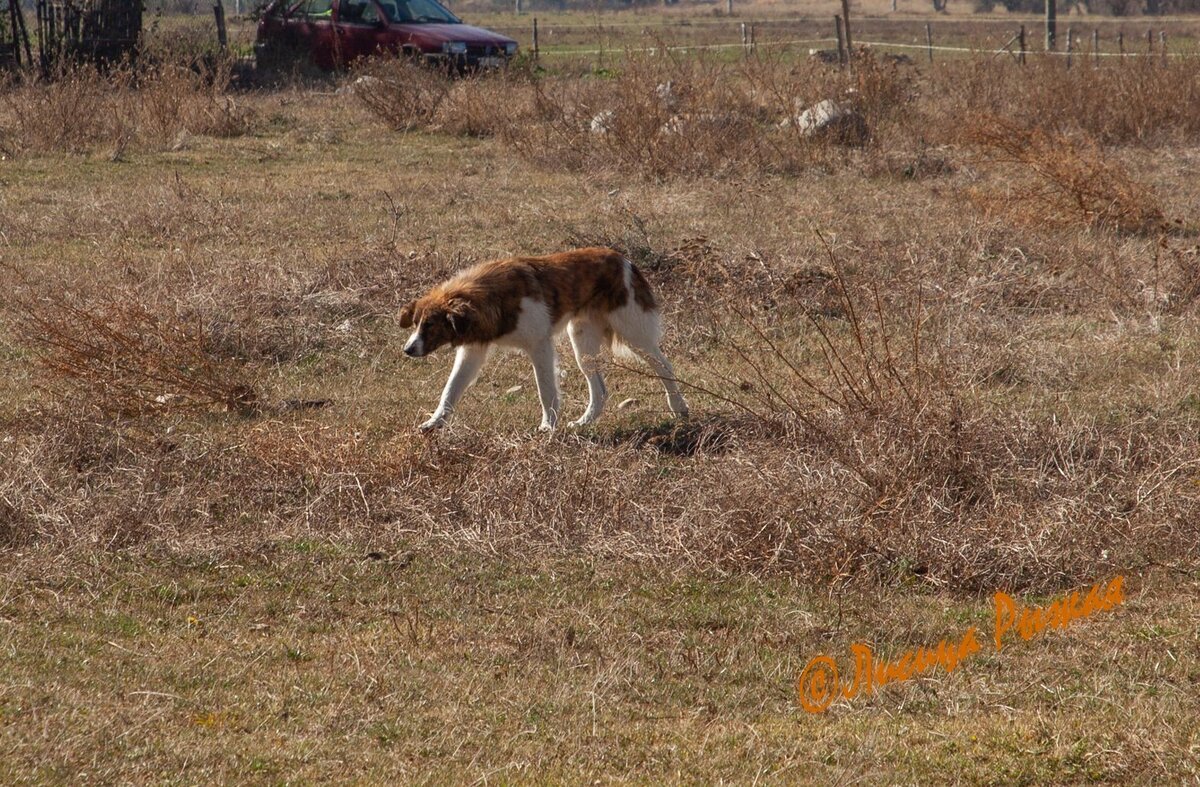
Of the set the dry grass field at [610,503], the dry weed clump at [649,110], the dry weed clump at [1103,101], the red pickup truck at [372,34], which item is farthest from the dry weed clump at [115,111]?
the dry weed clump at [1103,101]

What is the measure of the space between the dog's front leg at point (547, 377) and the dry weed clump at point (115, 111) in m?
11.8

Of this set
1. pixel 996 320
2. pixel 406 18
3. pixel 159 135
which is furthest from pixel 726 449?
pixel 406 18

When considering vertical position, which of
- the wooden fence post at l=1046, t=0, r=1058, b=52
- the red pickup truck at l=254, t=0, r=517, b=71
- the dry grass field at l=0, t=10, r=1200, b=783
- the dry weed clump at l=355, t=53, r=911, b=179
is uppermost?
the red pickup truck at l=254, t=0, r=517, b=71

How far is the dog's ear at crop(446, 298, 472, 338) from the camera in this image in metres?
8.20

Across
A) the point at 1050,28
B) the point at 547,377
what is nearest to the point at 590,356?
the point at 547,377

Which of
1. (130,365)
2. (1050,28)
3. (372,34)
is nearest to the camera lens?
(130,365)

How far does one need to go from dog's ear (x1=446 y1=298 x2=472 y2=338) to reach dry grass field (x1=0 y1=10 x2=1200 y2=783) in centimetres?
66

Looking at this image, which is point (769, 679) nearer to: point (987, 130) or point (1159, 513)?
point (1159, 513)

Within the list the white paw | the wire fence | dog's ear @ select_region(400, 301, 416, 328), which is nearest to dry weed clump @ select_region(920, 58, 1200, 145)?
dog's ear @ select_region(400, 301, 416, 328)

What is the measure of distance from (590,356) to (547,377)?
298 millimetres

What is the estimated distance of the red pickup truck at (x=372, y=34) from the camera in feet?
79.3

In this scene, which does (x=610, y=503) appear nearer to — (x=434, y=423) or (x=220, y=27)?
(x=434, y=423)

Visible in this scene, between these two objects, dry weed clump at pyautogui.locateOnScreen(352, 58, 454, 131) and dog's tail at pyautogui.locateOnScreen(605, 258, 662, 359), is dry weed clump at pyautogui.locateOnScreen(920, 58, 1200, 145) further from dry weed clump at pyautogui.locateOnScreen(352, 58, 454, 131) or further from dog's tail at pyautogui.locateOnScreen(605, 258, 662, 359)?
dog's tail at pyautogui.locateOnScreen(605, 258, 662, 359)

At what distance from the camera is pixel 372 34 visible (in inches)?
982
